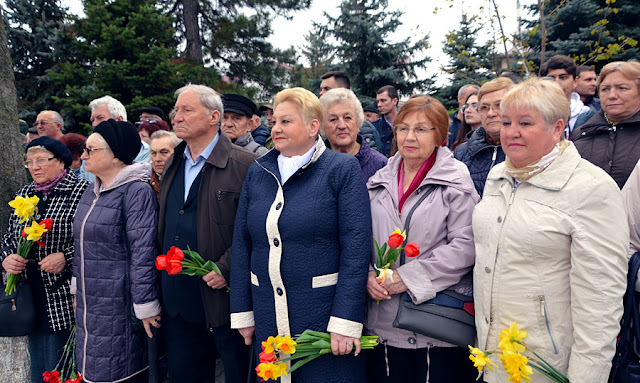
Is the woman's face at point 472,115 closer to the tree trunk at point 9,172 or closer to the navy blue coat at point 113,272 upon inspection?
the navy blue coat at point 113,272

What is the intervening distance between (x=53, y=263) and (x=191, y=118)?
1.67m

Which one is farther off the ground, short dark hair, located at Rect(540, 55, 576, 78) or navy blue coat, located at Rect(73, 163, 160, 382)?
short dark hair, located at Rect(540, 55, 576, 78)

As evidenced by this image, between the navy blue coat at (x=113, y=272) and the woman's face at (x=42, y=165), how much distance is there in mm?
684

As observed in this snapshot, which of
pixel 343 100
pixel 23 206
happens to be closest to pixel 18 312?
pixel 23 206

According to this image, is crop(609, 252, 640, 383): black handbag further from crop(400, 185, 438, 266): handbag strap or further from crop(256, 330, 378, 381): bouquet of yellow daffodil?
crop(256, 330, 378, 381): bouquet of yellow daffodil

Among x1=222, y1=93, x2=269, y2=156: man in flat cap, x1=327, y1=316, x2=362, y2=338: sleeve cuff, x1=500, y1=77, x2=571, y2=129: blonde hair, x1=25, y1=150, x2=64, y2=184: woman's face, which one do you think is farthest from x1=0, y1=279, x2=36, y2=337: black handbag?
x1=500, y1=77, x2=571, y2=129: blonde hair

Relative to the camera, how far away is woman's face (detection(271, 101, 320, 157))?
8.32ft

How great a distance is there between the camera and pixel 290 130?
2533 mm

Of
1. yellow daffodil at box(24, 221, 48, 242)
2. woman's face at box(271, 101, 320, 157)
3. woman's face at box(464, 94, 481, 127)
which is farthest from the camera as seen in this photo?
woman's face at box(464, 94, 481, 127)

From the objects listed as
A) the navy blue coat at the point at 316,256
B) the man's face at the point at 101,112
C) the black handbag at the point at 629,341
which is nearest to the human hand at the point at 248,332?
the navy blue coat at the point at 316,256

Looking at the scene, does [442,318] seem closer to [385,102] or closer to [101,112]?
[101,112]

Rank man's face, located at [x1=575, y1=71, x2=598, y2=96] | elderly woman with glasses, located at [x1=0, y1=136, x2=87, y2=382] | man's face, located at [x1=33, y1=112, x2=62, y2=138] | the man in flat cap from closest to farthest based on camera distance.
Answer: elderly woman with glasses, located at [x1=0, y1=136, x2=87, y2=382]
the man in flat cap
man's face, located at [x1=575, y1=71, x2=598, y2=96]
man's face, located at [x1=33, y1=112, x2=62, y2=138]

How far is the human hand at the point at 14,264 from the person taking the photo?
11.0 feet

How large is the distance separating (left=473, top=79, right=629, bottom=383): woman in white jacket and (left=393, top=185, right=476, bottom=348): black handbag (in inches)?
3.7
